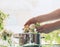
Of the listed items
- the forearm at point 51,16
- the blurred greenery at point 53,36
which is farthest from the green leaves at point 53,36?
the forearm at point 51,16

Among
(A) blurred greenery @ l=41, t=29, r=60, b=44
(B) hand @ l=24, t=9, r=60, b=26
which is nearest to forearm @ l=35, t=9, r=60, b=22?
(B) hand @ l=24, t=9, r=60, b=26

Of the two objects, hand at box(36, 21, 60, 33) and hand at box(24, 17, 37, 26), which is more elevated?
hand at box(24, 17, 37, 26)

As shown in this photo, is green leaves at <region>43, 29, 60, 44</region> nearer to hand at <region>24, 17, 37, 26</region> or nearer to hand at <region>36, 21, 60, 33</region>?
hand at <region>36, 21, 60, 33</region>

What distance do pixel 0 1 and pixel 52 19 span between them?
1.91 ft

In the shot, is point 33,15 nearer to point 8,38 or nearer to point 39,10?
point 39,10

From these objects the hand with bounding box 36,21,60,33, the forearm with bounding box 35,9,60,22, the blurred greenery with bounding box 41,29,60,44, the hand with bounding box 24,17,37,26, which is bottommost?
the blurred greenery with bounding box 41,29,60,44

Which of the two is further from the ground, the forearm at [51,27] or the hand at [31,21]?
the hand at [31,21]

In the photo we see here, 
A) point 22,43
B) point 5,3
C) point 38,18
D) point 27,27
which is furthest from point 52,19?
point 5,3

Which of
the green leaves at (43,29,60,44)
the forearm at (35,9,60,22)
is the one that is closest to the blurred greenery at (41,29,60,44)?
the green leaves at (43,29,60,44)

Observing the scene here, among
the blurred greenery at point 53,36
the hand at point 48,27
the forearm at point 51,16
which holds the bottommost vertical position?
the blurred greenery at point 53,36

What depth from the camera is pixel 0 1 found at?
5.46ft

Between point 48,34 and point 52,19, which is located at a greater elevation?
point 52,19

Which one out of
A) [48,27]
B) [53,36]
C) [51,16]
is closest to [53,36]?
[53,36]

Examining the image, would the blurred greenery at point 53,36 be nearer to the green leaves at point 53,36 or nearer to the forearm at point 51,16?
the green leaves at point 53,36
